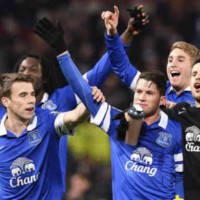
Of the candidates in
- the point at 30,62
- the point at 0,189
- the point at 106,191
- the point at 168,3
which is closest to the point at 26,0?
the point at 168,3

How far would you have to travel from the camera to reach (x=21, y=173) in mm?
5918

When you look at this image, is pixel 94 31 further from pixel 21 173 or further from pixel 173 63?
pixel 21 173

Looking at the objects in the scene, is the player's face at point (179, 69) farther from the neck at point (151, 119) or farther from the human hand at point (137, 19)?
the neck at point (151, 119)

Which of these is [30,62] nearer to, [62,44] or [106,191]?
[62,44]

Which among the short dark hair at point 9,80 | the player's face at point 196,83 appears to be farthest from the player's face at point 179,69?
the short dark hair at point 9,80

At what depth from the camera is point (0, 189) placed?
Result: 5992 mm

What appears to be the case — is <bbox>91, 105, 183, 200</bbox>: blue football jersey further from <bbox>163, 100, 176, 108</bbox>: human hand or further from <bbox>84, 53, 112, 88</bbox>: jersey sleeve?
<bbox>84, 53, 112, 88</bbox>: jersey sleeve

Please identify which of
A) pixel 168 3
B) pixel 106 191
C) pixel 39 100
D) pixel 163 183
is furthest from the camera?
pixel 168 3

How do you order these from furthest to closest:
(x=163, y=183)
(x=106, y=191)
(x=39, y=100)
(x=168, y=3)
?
(x=168, y=3), (x=106, y=191), (x=39, y=100), (x=163, y=183)

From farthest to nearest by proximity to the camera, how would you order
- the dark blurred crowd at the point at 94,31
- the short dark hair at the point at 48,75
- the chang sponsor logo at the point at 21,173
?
1. the dark blurred crowd at the point at 94,31
2. the short dark hair at the point at 48,75
3. the chang sponsor logo at the point at 21,173

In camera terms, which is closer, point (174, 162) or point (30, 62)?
point (174, 162)

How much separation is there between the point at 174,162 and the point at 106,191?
3.62 meters

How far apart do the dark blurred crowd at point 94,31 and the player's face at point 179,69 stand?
4535mm

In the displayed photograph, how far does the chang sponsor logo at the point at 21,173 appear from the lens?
5.91m
